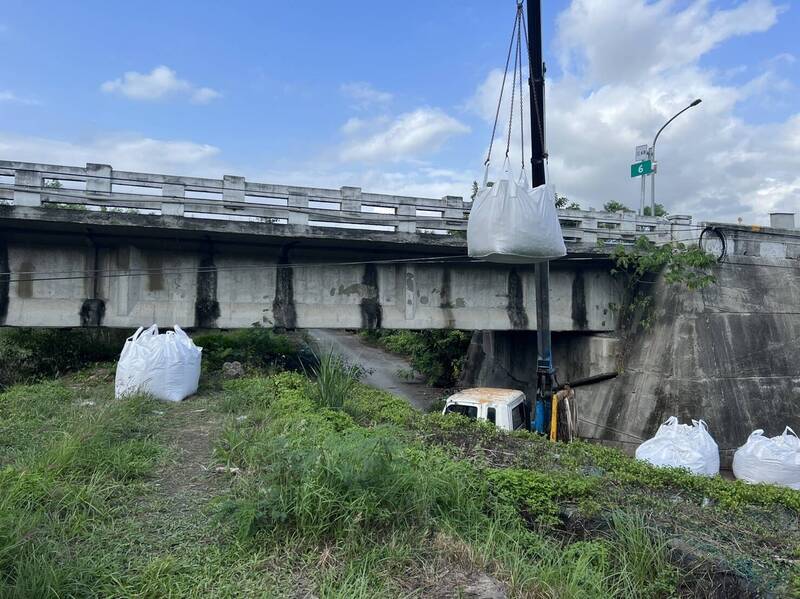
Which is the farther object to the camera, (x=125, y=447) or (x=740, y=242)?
(x=740, y=242)

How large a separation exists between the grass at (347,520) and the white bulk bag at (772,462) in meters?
3.06

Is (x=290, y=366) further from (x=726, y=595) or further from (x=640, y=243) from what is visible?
(x=726, y=595)

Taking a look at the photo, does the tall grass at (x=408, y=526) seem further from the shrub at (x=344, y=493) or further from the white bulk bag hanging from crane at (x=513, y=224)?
the white bulk bag hanging from crane at (x=513, y=224)

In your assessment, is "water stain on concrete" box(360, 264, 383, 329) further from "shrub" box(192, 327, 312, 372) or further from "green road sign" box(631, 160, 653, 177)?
"green road sign" box(631, 160, 653, 177)

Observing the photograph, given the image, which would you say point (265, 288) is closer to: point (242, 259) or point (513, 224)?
point (242, 259)

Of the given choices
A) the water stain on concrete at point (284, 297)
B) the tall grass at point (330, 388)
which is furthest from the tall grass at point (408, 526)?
the water stain on concrete at point (284, 297)

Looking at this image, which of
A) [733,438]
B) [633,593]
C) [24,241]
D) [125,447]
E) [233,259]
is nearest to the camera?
[633,593]

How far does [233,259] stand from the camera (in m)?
9.63

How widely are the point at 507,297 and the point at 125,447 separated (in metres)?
8.38

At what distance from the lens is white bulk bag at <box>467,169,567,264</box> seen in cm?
635

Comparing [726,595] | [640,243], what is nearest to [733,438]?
[640,243]

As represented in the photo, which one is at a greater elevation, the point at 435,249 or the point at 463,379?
the point at 435,249

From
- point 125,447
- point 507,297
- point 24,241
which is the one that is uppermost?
point 24,241

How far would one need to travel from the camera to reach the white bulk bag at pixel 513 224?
6.35m
